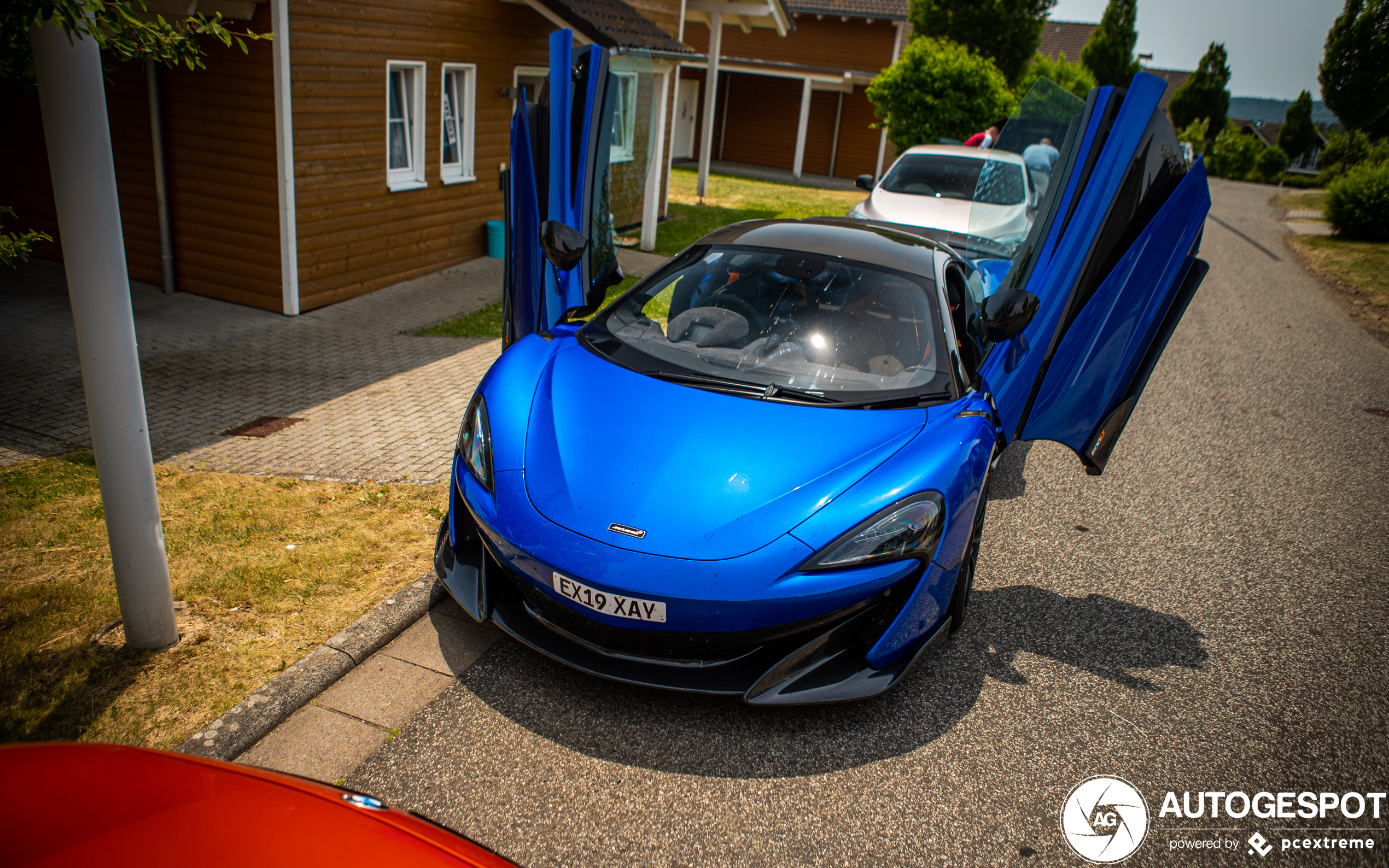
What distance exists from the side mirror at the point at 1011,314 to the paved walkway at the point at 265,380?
9.88 feet

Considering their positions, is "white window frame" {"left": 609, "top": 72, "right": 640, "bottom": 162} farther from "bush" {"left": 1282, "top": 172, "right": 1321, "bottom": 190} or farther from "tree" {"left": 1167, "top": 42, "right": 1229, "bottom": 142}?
"tree" {"left": 1167, "top": 42, "right": 1229, "bottom": 142}

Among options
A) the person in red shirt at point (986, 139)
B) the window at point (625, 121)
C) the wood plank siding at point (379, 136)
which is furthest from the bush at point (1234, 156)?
the wood plank siding at point (379, 136)

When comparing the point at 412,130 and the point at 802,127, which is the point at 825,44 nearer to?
the point at 802,127

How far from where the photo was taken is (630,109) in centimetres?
880

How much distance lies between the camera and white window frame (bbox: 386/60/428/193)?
29.8 ft

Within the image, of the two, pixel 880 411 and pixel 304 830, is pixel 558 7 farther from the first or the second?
pixel 304 830

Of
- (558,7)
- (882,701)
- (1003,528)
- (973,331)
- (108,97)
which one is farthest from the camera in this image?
(558,7)

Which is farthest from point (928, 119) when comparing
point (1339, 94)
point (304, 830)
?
point (304, 830)

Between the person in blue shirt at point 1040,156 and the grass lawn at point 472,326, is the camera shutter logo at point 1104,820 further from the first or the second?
the person in blue shirt at point 1040,156

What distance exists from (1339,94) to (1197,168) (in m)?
26.8

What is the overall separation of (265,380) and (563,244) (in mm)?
3112

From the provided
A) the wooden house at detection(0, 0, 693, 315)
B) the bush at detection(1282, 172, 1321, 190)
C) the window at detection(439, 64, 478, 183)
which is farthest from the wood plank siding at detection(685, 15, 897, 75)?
the bush at detection(1282, 172, 1321, 190)

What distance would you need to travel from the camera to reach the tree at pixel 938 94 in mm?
19047

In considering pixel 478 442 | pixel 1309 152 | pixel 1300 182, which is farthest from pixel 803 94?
pixel 1309 152
